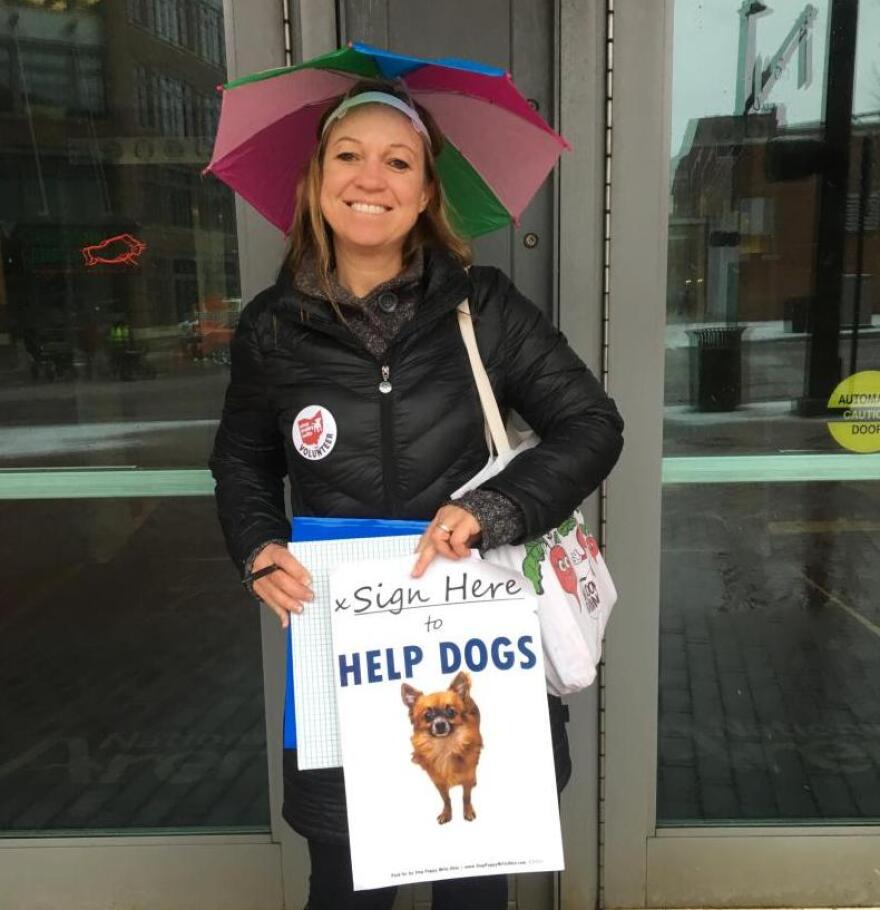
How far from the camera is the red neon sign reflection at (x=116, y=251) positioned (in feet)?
8.17

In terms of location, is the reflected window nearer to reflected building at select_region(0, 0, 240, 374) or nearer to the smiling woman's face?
reflected building at select_region(0, 0, 240, 374)

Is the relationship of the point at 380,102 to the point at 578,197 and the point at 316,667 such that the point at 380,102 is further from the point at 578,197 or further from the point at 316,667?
the point at 316,667

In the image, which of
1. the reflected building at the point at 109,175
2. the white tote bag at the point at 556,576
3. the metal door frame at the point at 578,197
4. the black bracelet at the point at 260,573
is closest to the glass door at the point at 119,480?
the reflected building at the point at 109,175

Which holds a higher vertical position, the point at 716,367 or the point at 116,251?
the point at 116,251

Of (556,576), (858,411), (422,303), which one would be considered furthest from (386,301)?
(858,411)

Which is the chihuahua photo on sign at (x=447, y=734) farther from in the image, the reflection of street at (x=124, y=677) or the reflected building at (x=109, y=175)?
the reflected building at (x=109, y=175)

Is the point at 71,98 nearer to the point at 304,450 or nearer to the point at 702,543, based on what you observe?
the point at 304,450

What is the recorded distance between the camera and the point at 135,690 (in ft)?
9.29

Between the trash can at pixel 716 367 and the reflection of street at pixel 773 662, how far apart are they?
31 cm

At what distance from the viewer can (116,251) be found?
8.20 feet

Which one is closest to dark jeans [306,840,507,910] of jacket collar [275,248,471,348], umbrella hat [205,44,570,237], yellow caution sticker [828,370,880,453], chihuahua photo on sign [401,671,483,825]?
chihuahua photo on sign [401,671,483,825]

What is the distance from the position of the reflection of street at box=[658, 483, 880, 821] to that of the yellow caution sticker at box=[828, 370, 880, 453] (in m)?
0.15

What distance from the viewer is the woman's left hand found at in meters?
1.55

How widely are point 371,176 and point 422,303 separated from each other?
24 cm
